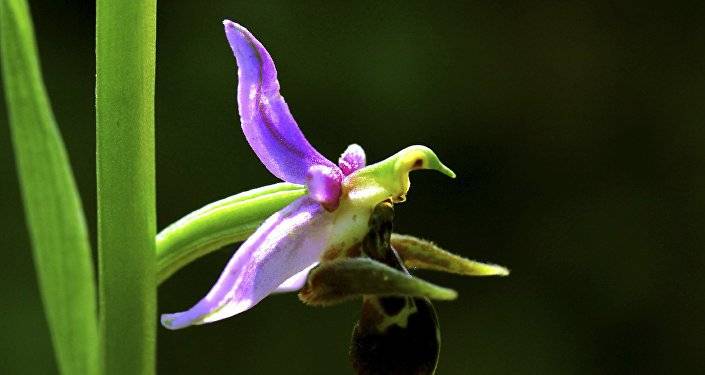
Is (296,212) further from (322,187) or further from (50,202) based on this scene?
(50,202)

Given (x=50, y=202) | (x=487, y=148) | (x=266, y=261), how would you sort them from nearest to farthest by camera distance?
(x=266, y=261) → (x=50, y=202) → (x=487, y=148)

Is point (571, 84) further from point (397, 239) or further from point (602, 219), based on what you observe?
point (397, 239)

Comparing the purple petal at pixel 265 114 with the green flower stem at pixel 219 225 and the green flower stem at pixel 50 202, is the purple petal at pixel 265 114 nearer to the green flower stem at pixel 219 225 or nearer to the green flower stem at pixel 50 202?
the green flower stem at pixel 219 225

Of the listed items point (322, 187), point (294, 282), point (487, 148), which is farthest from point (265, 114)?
point (487, 148)

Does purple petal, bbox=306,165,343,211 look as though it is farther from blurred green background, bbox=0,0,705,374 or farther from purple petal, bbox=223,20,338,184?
blurred green background, bbox=0,0,705,374

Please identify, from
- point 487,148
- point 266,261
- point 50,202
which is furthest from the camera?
point 487,148

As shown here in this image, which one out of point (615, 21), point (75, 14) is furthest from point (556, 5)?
point (75, 14)
